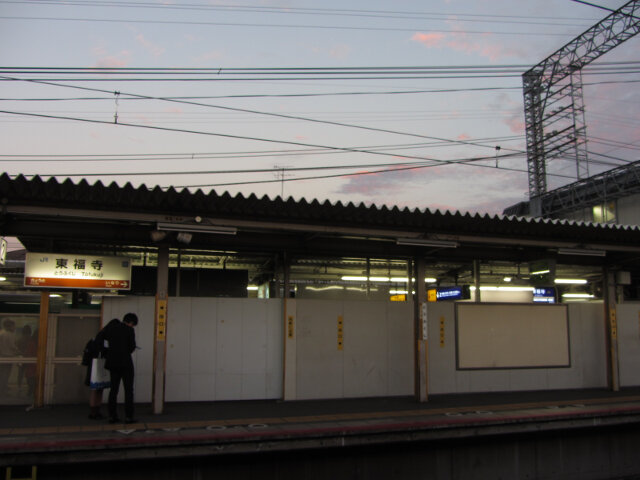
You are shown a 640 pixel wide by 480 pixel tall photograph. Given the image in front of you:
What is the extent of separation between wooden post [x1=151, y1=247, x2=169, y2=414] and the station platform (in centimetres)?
33

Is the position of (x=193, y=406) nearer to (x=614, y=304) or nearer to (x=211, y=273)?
(x=211, y=273)

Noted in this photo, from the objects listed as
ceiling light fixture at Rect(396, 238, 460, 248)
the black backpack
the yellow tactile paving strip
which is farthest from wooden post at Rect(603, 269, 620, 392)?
the black backpack

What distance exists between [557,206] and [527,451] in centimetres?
2402

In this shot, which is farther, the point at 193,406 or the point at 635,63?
the point at 635,63

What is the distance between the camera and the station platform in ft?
22.8

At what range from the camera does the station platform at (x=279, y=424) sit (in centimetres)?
695

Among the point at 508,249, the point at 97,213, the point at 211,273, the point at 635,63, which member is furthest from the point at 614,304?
the point at 97,213

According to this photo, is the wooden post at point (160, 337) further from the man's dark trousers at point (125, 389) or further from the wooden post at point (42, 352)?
the wooden post at point (42, 352)

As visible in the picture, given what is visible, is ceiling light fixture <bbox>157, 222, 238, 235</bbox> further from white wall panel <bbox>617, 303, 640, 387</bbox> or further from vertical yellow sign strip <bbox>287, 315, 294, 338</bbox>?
white wall panel <bbox>617, 303, 640, 387</bbox>

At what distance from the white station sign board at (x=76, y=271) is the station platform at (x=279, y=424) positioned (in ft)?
6.86

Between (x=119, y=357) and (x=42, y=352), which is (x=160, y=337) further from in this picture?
(x=42, y=352)

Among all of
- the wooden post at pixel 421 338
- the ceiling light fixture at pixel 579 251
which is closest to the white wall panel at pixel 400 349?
the wooden post at pixel 421 338

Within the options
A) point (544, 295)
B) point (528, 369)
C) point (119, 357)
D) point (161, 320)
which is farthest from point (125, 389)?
point (544, 295)

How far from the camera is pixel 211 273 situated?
11.8m
